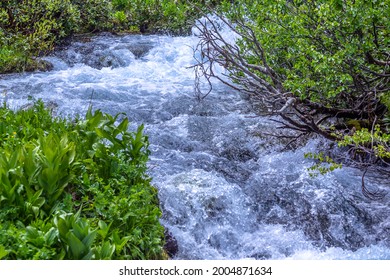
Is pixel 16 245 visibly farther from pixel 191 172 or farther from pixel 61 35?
pixel 61 35

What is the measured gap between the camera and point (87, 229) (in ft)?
10.7

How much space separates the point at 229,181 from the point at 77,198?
224 cm

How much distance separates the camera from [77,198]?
444 centimetres

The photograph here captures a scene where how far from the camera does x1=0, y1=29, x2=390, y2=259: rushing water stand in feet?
16.8

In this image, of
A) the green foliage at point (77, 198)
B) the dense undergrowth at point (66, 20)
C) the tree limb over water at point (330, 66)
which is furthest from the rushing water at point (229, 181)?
the dense undergrowth at point (66, 20)

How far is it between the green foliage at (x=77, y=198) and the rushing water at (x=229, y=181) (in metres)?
0.75

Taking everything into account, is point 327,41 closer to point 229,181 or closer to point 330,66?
point 330,66

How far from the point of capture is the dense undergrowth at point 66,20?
11.0 metres

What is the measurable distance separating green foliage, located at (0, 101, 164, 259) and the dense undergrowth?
15.5ft

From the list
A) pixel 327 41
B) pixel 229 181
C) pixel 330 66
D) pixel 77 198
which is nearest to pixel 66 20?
pixel 229 181

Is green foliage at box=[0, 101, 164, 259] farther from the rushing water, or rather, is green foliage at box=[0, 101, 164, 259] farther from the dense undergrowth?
the dense undergrowth

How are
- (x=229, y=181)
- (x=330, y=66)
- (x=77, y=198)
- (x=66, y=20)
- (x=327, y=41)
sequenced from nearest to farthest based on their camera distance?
(x=77, y=198) < (x=330, y=66) < (x=327, y=41) < (x=229, y=181) < (x=66, y=20)

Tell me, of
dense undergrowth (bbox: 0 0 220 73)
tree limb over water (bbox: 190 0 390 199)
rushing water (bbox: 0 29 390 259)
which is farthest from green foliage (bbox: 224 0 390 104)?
dense undergrowth (bbox: 0 0 220 73)
